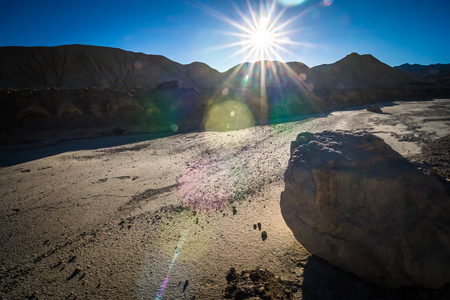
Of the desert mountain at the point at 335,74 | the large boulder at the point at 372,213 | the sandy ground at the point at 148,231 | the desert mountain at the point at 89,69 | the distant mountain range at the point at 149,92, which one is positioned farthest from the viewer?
the desert mountain at the point at 335,74

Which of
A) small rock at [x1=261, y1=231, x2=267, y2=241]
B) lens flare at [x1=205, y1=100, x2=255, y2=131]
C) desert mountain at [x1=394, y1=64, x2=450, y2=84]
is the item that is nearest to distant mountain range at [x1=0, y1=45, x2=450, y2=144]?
lens flare at [x1=205, y1=100, x2=255, y2=131]

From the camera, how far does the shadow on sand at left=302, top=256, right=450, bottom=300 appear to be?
1.84 metres

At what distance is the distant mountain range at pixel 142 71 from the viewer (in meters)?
28.9

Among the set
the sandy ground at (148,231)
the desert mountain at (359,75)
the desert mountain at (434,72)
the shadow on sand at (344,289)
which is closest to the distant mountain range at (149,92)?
the desert mountain at (359,75)

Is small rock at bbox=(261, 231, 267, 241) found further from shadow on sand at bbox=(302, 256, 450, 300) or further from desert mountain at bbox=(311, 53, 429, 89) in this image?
desert mountain at bbox=(311, 53, 429, 89)

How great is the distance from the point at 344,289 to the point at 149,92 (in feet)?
56.5

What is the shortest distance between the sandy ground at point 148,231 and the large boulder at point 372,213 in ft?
0.98

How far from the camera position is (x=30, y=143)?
1003 cm

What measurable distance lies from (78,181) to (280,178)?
5.61 metres

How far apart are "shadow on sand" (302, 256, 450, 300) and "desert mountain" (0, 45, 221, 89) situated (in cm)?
2661

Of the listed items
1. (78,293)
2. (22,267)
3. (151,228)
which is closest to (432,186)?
(151,228)

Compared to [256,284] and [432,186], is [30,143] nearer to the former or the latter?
[256,284]

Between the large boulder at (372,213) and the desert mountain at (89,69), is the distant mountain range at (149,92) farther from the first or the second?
the large boulder at (372,213)

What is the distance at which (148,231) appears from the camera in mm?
3174
